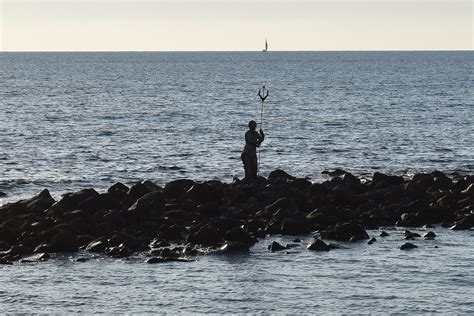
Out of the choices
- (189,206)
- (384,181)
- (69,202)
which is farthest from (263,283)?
(384,181)

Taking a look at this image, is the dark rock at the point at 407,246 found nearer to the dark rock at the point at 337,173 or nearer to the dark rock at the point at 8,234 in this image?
the dark rock at the point at 8,234

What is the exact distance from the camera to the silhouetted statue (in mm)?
31422

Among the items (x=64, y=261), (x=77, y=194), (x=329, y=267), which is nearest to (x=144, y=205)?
(x=77, y=194)

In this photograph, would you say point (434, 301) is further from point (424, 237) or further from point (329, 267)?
point (424, 237)

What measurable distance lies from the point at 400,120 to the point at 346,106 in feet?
55.6

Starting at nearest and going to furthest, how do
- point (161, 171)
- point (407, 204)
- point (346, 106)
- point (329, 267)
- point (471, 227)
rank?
point (329, 267)
point (471, 227)
point (407, 204)
point (161, 171)
point (346, 106)

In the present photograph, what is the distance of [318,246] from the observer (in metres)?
25.1

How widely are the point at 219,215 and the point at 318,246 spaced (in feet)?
14.8

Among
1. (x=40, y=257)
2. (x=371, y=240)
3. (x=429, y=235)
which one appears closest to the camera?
(x=40, y=257)

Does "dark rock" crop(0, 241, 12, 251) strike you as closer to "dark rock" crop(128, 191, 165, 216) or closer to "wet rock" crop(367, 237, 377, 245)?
"dark rock" crop(128, 191, 165, 216)

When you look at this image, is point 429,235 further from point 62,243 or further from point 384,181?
point 62,243

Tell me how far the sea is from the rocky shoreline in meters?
0.72

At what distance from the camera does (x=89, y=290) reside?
21.6m

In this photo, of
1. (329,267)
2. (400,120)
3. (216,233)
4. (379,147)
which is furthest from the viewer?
(400,120)
